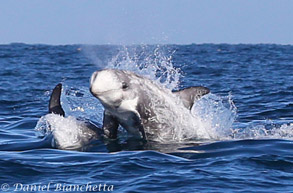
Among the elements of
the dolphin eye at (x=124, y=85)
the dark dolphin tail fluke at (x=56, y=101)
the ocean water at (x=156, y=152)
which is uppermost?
the dolphin eye at (x=124, y=85)

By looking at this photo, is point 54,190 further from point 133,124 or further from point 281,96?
point 281,96

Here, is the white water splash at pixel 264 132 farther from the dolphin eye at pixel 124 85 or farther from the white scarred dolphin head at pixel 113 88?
the dolphin eye at pixel 124 85

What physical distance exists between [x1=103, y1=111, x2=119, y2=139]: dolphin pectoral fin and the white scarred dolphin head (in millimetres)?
343

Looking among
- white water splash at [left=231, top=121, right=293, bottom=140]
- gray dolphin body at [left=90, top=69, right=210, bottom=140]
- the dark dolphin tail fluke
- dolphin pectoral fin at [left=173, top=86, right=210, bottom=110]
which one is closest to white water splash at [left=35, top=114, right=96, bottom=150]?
the dark dolphin tail fluke

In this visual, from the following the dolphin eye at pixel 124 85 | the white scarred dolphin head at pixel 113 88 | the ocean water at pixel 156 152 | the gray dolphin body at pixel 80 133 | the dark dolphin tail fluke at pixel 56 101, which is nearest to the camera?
the ocean water at pixel 156 152

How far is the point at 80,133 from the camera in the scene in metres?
11.7

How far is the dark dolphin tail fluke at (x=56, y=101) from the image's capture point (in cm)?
1215

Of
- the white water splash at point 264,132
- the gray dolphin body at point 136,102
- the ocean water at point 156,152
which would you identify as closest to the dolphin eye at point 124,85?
the gray dolphin body at point 136,102

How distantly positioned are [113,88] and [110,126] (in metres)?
1.04

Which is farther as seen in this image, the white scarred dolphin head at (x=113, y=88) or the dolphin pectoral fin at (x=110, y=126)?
the dolphin pectoral fin at (x=110, y=126)

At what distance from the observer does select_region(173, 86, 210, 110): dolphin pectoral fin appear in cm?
1187

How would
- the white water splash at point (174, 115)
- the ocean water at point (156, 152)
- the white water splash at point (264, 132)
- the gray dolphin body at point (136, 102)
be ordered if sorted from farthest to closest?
1. the white water splash at point (264, 132)
2. the white water splash at point (174, 115)
3. the gray dolphin body at point (136, 102)
4. the ocean water at point (156, 152)

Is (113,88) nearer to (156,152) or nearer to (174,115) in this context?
(156,152)

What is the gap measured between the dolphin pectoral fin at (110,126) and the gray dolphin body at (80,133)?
0.71 feet
